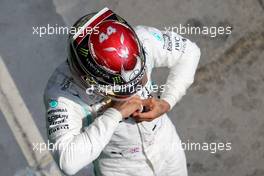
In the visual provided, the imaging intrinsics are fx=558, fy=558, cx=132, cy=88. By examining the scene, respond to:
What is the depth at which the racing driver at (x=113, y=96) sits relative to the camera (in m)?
2.74

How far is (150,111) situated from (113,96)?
26cm

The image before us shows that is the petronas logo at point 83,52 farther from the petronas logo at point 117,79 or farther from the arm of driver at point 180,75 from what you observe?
the arm of driver at point 180,75

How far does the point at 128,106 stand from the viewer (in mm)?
2910

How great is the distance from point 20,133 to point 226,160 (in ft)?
5.82

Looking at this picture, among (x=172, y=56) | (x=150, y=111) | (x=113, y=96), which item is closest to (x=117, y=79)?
(x=113, y=96)

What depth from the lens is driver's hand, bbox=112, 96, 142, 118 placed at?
2.90 metres

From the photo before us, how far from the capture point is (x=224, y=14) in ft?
17.2

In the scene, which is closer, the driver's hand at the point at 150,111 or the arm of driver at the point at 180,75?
the driver's hand at the point at 150,111

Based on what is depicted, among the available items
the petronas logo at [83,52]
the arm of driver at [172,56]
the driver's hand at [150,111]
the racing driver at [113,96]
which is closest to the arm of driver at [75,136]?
the racing driver at [113,96]

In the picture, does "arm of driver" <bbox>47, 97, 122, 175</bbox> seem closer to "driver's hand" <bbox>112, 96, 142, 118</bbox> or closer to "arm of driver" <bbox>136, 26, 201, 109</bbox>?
"driver's hand" <bbox>112, 96, 142, 118</bbox>

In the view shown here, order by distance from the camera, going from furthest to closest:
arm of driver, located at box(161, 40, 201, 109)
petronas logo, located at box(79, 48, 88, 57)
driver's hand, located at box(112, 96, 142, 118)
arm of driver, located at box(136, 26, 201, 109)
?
arm of driver, located at box(161, 40, 201, 109)
arm of driver, located at box(136, 26, 201, 109)
driver's hand, located at box(112, 96, 142, 118)
petronas logo, located at box(79, 48, 88, 57)

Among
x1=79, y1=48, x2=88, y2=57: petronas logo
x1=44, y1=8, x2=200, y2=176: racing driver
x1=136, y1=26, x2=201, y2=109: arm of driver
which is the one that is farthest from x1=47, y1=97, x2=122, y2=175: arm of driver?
x1=136, y1=26, x2=201, y2=109: arm of driver

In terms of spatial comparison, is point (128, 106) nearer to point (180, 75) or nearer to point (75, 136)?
point (75, 136)

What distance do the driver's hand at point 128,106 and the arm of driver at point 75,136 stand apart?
0.11 feet
